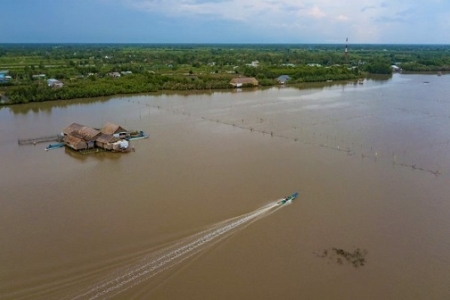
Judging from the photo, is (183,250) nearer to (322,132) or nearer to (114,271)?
(114,271)

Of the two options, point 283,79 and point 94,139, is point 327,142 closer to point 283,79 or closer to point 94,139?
point 94,139

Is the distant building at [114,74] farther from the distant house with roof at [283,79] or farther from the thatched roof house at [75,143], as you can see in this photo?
the thatched roof house at [75,143]

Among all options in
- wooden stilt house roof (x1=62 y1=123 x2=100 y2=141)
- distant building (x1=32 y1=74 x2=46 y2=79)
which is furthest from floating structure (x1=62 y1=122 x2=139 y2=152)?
distant building (x1=32 y1=74 x2=46 y2=79)

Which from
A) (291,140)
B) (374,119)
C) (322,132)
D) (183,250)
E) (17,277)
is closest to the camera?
(17,277)

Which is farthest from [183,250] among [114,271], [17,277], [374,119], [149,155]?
[374,119]

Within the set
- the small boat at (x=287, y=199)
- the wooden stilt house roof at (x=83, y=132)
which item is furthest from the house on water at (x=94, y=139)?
the small boat at (x=287, y=199)

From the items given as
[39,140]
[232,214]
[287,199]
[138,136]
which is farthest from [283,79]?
[232,214]
